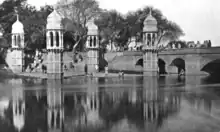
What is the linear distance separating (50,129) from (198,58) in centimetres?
3470

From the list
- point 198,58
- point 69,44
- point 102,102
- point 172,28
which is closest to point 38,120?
point 102,102

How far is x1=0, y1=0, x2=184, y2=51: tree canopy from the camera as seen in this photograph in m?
62.0

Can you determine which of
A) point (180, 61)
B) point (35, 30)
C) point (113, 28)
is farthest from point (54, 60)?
point (113, 28)

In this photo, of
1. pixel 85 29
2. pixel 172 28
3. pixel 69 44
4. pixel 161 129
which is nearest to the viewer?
pixel 161 129

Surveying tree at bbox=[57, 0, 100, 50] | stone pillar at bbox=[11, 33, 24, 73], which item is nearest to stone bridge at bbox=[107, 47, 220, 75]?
tree at bbox=[57, 0, 100, 50]

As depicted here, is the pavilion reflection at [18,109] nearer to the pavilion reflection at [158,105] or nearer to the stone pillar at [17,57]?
the pavilion reflection at [158,105]

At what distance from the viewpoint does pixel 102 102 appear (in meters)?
23.8

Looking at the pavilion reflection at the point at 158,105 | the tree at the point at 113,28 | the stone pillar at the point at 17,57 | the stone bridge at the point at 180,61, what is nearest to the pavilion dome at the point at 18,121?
the pavilion reflection at the point at 158,105

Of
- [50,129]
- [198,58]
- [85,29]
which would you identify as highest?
[85,29]

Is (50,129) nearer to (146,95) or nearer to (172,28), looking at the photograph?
(146,95)

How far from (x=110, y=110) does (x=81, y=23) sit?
4382 cm

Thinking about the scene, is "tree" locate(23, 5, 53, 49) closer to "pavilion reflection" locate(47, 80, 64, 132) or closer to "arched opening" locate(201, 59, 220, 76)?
"arched opening" locate(201, 59, 220, 76)

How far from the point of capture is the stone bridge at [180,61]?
46750 mm

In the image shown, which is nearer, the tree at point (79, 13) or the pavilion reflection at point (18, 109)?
the pavilion reflection at point (18, 109)
